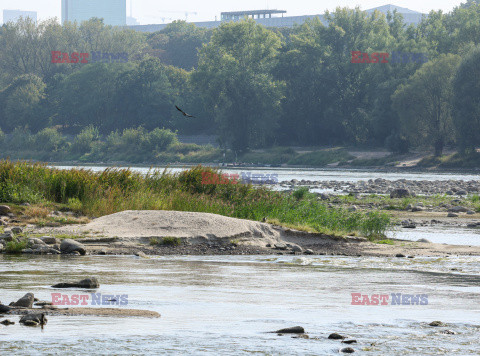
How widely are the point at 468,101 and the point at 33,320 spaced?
77.3m

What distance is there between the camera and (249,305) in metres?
12.0

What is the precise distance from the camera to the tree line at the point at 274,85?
8856 centimetres

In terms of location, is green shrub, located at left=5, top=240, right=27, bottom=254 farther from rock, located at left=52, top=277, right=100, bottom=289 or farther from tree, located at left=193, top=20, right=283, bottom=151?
tree, located at left=193, top=20, right=283, bottom=151

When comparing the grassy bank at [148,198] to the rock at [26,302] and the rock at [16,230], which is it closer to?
the rock at [16,230]

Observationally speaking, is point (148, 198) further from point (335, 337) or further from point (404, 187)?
point (404, 187)

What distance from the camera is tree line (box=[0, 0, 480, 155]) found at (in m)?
88.6

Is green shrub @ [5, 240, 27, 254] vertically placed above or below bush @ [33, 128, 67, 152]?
above

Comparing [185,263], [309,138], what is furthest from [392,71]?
[185,263]

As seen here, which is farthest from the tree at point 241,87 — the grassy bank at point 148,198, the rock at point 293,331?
the rock at point 293,331

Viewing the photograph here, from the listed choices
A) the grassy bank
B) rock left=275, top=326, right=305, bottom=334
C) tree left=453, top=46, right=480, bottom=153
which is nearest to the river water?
rock left=275, top=326, right=305, bottom=334

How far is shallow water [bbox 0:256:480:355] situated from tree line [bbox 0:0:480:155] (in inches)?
2742

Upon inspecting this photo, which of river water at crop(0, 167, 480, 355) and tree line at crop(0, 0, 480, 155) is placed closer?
river water at crop(0, 167, 480, 355)

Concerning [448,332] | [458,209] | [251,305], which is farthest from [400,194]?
[448,332]

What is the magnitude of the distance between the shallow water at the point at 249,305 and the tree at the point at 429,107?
7034 centimetres
